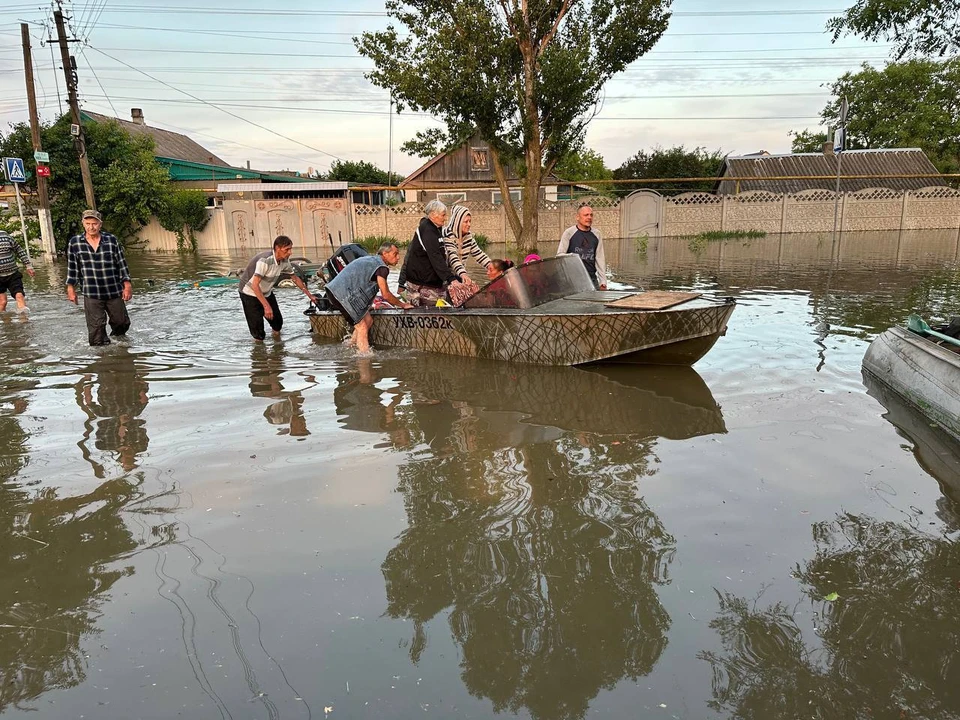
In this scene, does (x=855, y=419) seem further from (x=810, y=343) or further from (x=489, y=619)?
(x=489, y=619)

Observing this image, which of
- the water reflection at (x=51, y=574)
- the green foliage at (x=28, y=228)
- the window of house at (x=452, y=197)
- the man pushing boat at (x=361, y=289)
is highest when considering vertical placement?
the window of house at (x=452, y=197)

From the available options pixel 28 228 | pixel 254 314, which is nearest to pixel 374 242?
pixel 28 228

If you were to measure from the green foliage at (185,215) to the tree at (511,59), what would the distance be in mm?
12350

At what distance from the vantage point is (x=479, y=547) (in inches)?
130

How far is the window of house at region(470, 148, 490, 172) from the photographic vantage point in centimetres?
3653

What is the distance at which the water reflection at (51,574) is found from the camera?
2500 mm

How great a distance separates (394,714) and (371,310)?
5826 mm

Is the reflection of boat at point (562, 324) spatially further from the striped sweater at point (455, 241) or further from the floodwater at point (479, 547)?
the striped sweater at point (455, 241)

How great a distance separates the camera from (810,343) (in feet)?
24.8

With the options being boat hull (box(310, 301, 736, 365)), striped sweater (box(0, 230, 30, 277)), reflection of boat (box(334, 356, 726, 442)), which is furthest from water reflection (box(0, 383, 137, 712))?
striped sweater (box(0, 230, 30, 277))

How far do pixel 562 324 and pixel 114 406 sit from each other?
409cm

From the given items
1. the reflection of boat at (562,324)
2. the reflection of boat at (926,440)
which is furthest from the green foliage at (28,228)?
the reflection of boat at (926,440)

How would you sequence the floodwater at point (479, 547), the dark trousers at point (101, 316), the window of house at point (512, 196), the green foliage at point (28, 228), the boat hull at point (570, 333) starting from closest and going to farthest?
the floodwater at point (479, 547) → the boat hull at point (570, 333) → the dark trousers at point (101, 316) → the green foliage at point (28, 228) → the window of house at point (512, 196)

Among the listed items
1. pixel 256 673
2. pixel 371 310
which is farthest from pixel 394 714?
pixel 371 310
